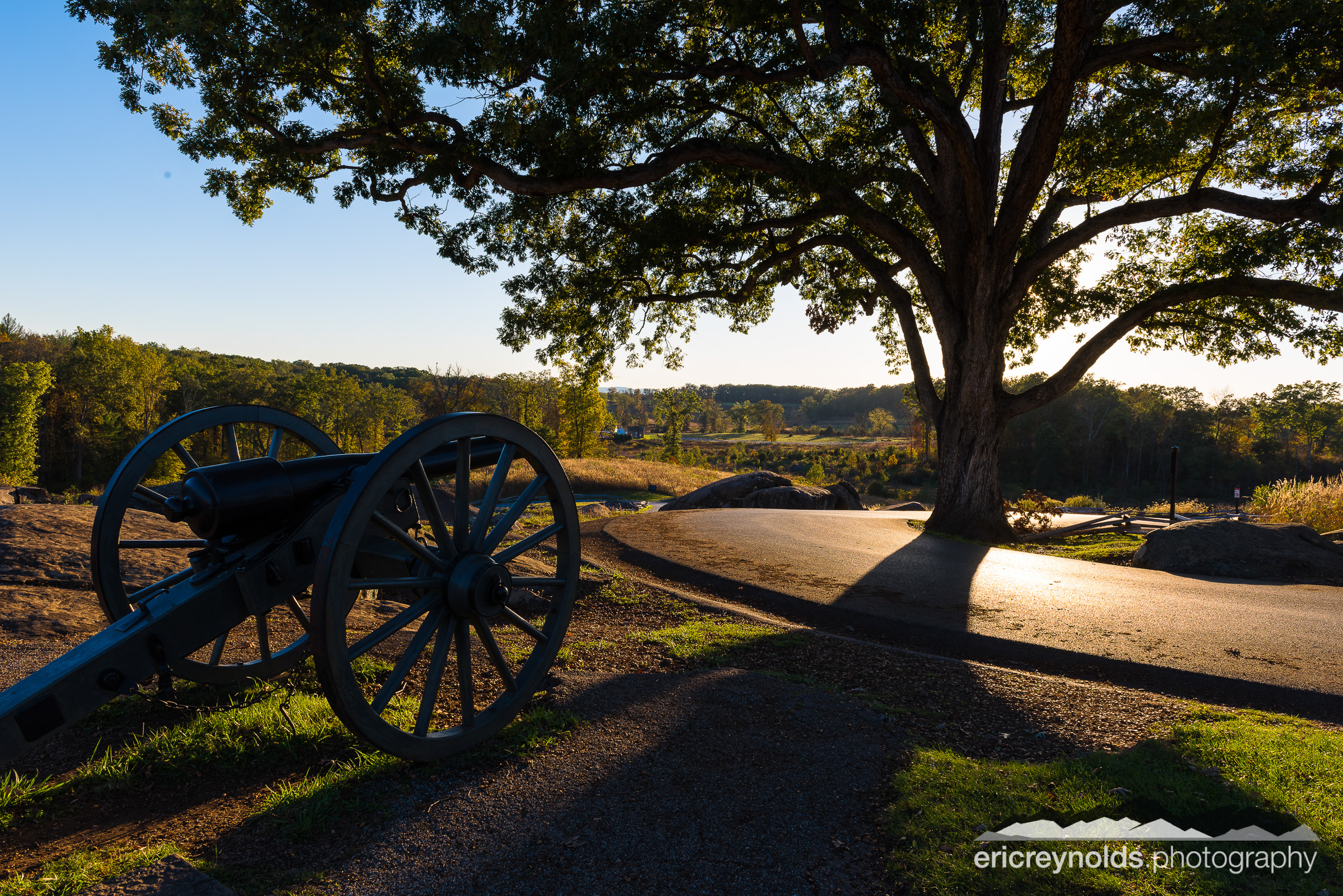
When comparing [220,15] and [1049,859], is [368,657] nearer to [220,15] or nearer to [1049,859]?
[1049,859]

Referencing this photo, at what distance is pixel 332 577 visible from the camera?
2684mm

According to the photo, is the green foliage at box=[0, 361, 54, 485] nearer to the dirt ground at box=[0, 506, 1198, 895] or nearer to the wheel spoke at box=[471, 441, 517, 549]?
the dirt ground at box=[0, 506, 1198, 895]

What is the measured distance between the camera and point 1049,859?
8.39 ft

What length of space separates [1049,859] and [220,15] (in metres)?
11.5

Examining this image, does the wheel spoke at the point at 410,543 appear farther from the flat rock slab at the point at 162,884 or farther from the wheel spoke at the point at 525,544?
the flat rock slab at the point at 162,884

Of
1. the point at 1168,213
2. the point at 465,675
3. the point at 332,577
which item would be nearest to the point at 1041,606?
the point at 465,675

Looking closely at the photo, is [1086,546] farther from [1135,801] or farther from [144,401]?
[144,401]

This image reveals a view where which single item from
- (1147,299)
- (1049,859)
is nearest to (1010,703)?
(1049,859)

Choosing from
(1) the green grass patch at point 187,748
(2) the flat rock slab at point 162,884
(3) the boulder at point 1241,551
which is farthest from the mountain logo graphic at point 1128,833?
(3) the boulder at point 1241,551

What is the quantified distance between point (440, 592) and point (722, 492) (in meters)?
14.8

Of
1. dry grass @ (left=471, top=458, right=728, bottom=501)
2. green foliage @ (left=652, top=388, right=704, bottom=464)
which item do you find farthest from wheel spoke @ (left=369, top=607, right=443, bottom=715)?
green foliage @ (left=652, top=388, right=704, bottom=464)

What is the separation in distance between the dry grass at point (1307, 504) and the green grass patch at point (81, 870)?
17090 mm

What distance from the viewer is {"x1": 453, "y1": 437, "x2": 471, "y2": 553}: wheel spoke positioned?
127 inches

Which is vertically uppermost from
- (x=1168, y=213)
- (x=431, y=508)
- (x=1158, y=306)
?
(x=1168, y=213)
